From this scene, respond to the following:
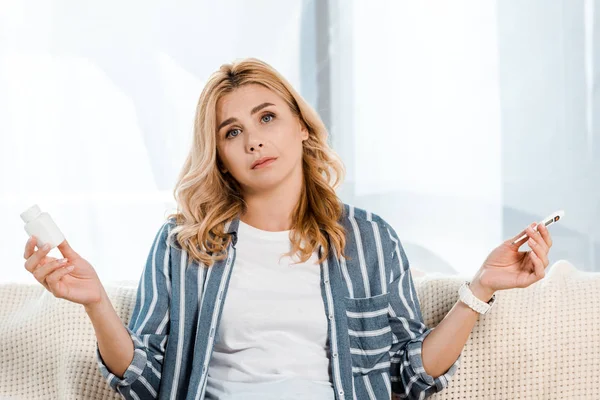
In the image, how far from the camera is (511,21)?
2863mm

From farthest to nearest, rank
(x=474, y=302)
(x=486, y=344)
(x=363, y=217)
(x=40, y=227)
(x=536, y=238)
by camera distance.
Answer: (x=363, y=217)
(x=486, y=344)
(x=474, y=302)
(x=536, y=238)
(x=40, y=227)

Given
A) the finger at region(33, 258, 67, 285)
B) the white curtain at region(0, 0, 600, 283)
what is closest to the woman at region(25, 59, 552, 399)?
the finger at region(33, 258, 67, 285)

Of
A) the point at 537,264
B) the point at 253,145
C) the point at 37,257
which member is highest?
the point at 253,145

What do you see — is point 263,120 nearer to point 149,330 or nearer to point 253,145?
point 253,145

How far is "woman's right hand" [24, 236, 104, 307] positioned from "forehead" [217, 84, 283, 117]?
482mm

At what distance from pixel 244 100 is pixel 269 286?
0.40m

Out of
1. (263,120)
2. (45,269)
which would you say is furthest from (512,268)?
(45,269)

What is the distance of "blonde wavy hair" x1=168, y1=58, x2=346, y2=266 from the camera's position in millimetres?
1646

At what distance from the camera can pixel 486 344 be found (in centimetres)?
161

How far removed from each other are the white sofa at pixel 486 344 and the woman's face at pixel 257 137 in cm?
38

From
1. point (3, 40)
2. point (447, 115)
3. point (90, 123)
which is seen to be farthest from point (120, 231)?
point (447, 115)

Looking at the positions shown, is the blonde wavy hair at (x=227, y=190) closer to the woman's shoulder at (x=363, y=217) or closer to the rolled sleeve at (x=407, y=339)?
the woman's shoulder at (x=363, y=217)

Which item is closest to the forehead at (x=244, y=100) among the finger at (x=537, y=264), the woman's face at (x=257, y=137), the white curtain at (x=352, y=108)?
the woman's face at (x=257, y=137)

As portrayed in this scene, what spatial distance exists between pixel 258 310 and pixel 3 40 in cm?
195
